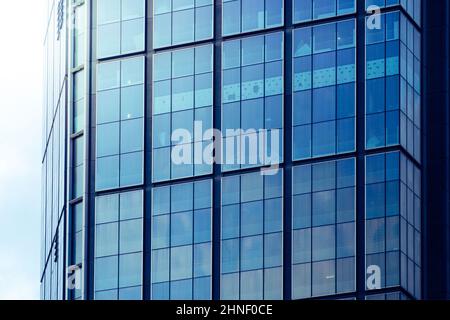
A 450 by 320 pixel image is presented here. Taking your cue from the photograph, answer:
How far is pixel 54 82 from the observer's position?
425 ft

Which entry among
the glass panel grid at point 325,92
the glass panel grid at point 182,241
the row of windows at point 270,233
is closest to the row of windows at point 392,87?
the glass panel grid at point 325,92

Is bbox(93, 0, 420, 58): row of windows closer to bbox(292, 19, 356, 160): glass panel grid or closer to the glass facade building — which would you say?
the glass facade building

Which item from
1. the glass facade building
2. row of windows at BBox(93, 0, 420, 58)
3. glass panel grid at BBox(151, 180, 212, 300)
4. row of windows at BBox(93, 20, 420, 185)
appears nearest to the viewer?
the glass facade building

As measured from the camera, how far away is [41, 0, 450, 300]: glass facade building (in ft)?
337

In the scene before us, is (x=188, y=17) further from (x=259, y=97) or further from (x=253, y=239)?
(x=253, y=239)

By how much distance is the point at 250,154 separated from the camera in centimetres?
10950

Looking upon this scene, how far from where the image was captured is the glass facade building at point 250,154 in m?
103

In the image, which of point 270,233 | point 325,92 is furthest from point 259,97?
point 270,233

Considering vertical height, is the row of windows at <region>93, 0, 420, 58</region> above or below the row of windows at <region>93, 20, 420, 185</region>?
above

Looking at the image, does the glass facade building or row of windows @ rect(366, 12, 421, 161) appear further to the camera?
row of windows @ rect(366, 12, 421, 161)

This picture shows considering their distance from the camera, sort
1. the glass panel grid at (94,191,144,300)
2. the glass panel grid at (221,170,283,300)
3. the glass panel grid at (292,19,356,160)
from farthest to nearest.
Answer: the glass panel grid at (94,191,144,300) → the glass panel grid at (292,19,356,160) → the glass panel grid at (221,170,283,300)

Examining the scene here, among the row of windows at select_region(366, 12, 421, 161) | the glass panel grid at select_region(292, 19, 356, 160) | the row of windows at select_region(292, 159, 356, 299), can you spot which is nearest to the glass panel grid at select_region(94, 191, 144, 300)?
the row of windows at select_region(292, 159, 356, 299)
